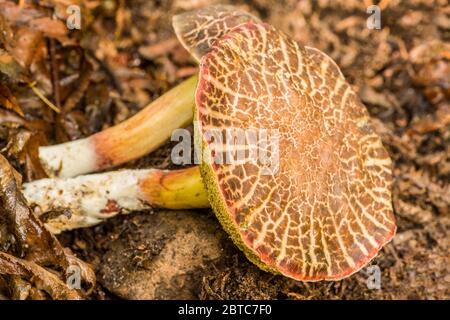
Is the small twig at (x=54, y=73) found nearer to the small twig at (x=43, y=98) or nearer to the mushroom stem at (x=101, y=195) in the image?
the small twig at (x=43, y=98)

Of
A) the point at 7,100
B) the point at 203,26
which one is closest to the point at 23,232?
the point at 7,100

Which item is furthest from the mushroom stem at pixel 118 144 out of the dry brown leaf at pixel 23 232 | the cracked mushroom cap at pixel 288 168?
the cracked mushroom cap at pixel 288 168

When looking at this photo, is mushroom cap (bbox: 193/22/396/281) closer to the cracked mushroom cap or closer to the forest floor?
the cracked mushroom cap

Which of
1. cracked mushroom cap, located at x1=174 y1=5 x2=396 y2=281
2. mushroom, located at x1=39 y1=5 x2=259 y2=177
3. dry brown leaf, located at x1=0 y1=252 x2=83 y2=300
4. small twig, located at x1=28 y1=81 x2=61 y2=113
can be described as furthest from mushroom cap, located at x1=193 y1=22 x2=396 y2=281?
small twig, located at x1=28 y1=81 x2=61 y2=113

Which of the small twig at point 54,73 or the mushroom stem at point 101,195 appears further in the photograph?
the small twig at point 54,73

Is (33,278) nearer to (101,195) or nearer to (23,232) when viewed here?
(23,232)
